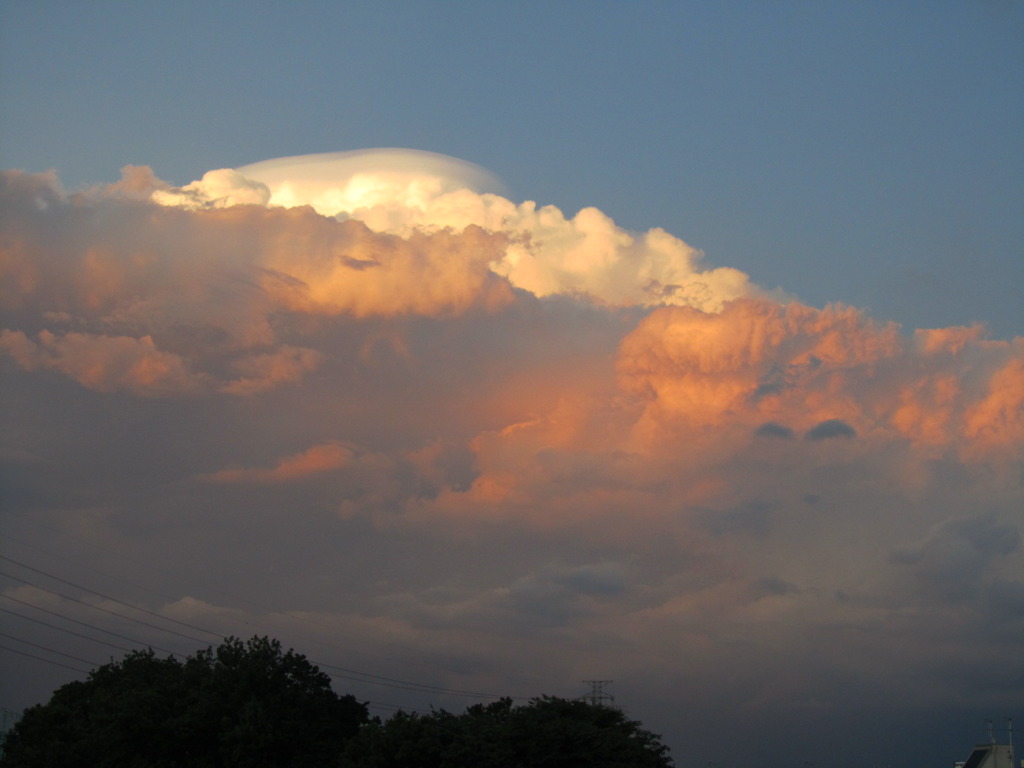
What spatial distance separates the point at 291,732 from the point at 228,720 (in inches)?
192

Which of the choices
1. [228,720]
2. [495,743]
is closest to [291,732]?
[228,720]

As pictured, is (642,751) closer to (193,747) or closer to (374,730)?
(374,730)

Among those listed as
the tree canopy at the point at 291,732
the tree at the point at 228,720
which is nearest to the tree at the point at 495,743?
the tree canopy at the point at 291,732

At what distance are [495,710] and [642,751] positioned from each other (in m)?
20.6

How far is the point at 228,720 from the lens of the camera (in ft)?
229

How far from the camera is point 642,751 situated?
248 ft

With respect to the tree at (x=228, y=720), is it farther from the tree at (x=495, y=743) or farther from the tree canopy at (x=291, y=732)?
the tree at (x=495, y=743)

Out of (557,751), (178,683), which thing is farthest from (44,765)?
(557,751)

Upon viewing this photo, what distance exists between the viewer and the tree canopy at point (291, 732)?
66688 millimetres

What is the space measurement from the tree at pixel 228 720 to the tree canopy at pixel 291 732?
0.08m

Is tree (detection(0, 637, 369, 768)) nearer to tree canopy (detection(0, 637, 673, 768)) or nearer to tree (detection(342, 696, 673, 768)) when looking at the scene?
tree canopy (detection(0, 637, 673, 768))

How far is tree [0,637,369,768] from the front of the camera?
230 feet

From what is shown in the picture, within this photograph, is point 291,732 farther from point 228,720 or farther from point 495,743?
point 495,743

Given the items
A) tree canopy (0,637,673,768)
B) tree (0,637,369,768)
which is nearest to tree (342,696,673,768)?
tree canopy (0,637,673,768)
